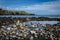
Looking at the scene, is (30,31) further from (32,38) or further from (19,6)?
(19,6)

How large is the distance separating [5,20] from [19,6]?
276 mm

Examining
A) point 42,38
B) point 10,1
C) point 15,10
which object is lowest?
point 42,38

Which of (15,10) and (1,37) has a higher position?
(15,10)

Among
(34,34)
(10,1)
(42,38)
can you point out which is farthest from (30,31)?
(10,1)

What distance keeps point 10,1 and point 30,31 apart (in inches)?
19.9

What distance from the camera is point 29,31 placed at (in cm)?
184

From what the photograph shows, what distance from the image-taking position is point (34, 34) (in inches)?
72.1

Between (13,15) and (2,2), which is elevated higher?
(2,2)

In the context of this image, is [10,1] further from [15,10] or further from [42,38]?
[42,38]

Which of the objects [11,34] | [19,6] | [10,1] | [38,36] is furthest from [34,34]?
[10,1]

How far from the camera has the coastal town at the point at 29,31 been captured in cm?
182

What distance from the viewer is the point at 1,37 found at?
5.94 ft

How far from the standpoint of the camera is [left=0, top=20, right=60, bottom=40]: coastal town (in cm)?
Result: 182

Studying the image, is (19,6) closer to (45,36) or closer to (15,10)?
(15,10)
